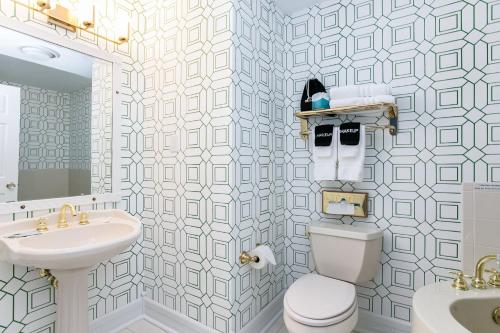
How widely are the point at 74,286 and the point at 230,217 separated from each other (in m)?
0.86

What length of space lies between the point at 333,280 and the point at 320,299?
23cm

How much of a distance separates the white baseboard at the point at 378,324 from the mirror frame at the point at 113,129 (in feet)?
6.08

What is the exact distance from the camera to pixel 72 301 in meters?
1.32

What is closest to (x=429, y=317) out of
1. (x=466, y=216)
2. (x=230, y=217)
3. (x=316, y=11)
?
(x=466, y=216)

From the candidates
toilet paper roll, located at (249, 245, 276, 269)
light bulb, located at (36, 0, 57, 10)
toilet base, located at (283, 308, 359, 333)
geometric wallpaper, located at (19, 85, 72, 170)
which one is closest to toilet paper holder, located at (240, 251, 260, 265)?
toilet paper roll, located at (249, 245, 276, 269)

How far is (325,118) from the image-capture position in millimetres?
1887

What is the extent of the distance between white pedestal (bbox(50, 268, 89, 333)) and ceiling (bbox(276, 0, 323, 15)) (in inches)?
84.1

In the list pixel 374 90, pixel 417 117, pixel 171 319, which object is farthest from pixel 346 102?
pixel 171 319

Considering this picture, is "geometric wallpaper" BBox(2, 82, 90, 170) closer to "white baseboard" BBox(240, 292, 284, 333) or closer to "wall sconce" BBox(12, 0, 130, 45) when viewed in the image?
"wall sconce" BBox(12, 0, 130, 45)

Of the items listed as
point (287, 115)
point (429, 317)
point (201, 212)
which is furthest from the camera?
point (287, 115)

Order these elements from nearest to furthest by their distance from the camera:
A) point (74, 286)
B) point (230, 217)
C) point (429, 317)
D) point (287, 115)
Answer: point (429, 317)
point (74, 286)
point (230, 217)
point (287, 115)

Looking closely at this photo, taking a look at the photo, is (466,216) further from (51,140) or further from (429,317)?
(51,140)

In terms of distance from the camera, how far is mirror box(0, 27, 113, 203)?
4.38ft

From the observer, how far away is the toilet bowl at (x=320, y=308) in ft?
3.94
